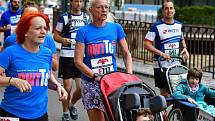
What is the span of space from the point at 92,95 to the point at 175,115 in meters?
1.44

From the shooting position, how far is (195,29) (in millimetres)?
14594

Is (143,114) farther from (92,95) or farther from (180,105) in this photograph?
(180,105)

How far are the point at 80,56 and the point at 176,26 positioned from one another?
7.29ft

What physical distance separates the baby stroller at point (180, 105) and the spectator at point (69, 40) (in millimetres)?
1354

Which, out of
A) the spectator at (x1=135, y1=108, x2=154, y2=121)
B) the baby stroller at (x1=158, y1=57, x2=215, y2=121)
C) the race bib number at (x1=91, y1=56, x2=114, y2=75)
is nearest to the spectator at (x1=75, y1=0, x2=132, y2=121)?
the race bib number at (x1=91, y1=56, x2=114, y2=75)

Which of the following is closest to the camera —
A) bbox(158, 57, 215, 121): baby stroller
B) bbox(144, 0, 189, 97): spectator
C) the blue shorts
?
the blue shorts

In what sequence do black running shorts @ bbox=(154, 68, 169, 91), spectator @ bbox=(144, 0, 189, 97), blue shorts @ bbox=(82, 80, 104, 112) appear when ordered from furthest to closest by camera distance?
1. spectator @ bbox=(144, 0, 189, 97)
2. black running shorts @ bbox=(154, 68, 169, 91)
3. blue shorts @ bbox=(82, 80, 104, 112)

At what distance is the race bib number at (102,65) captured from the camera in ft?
19.5

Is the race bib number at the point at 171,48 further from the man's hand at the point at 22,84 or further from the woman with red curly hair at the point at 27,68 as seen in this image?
the man's hand at the point at 22,84

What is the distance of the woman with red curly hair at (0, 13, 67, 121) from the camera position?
458cm

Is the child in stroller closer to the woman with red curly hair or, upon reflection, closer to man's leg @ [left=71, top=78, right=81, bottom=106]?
man's leg @ [left=71, top=78, right=81, bottom=106]

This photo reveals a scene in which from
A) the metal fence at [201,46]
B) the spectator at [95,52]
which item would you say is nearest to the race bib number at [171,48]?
the spectator at [95,52]

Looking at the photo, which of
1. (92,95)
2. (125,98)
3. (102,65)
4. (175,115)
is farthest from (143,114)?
(175,115)

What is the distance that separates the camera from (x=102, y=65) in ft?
19.6
